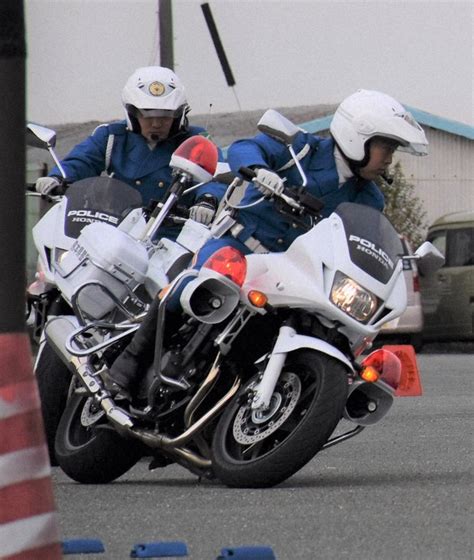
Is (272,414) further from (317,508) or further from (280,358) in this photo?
(317,508)

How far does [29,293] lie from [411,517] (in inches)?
137

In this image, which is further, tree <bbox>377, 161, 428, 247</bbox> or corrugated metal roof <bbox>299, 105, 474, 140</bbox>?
corrugated metal roof <bbox>299, 105, 474, 140</bbox>

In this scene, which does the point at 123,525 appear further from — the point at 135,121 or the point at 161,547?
the point at 135,121

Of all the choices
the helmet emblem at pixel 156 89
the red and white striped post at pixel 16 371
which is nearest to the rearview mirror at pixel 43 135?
the helmet emblem at pixel 156 89

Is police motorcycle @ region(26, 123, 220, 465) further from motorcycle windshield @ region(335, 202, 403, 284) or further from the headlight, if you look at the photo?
the headlight

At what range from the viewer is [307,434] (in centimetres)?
818

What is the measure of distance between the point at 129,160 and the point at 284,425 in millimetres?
2676

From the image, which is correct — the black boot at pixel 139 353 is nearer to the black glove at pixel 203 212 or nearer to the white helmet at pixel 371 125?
the black glove at pixel 203 212

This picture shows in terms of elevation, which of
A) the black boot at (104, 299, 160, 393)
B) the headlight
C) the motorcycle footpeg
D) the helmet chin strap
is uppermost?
the helmet chin strap

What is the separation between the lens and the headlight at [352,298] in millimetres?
8451

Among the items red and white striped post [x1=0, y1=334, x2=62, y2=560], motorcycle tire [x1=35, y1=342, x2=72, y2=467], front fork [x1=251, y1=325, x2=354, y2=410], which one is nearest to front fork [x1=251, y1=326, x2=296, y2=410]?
front fork [x1=251, y1=325, x2=354, y2=410]

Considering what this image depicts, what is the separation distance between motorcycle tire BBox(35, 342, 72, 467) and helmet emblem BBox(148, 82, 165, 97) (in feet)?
4.69

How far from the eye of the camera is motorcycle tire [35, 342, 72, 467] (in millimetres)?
9734

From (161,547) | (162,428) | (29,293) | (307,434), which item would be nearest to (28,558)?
(161,547)
